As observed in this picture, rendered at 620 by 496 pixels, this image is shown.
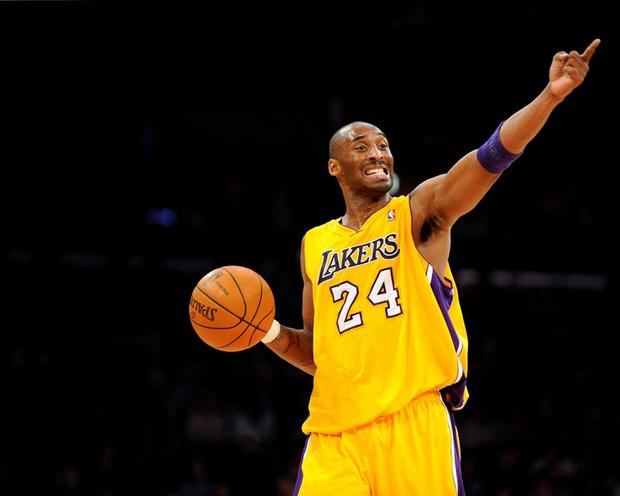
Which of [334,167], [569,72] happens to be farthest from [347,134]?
[569,72]

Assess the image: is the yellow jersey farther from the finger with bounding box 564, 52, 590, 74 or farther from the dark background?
the dark background

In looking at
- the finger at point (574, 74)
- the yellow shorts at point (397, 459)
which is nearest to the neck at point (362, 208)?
the yellow shorts at point (397, 459)

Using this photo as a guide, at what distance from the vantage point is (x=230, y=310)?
16.0ft

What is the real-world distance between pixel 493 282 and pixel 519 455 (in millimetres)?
3642

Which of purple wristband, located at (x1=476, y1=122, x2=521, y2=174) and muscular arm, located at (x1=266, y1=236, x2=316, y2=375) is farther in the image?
muscular arm, located at (x1=266, y1=236, x2=316, y2=375)

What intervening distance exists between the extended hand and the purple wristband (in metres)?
0.32

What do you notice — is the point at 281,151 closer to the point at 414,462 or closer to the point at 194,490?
the point at 194,490

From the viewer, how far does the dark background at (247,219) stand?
1179 cm

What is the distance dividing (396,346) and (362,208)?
3.00 ft

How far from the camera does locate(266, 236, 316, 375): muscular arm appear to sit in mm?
5156

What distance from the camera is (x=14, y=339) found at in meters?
13.7

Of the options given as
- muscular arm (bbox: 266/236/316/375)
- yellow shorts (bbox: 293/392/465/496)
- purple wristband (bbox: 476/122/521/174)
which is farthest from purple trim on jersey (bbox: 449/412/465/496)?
purple wristband (bbox: 476/122/521/174)

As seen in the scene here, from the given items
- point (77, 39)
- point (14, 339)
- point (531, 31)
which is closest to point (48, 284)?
point (14, 339)

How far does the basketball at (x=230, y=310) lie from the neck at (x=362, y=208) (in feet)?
2.05
